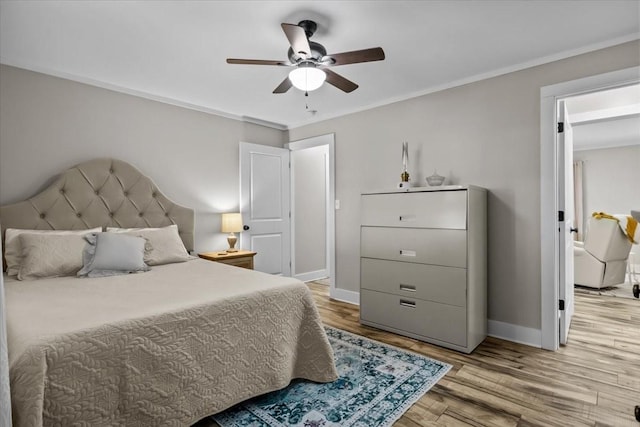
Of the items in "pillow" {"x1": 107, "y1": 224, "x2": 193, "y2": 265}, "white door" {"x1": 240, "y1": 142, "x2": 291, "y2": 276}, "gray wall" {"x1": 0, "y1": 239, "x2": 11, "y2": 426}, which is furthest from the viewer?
"white door" {"x1": 240, "y1": 142, "x2": 291, "y2": 276}

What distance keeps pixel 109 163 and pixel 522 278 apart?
12.4 feet

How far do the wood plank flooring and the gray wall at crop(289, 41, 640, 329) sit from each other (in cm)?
40

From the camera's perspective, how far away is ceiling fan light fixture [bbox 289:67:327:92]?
213cm

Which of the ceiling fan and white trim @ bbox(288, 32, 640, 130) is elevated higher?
white trim @ bbox(288, 32, 640, 130)

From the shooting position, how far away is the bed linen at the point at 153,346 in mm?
1244

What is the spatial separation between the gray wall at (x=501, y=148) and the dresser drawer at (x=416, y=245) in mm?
547

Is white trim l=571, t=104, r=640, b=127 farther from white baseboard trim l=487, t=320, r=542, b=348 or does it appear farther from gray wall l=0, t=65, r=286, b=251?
gray wall l=0, t=65, r=286, b=251

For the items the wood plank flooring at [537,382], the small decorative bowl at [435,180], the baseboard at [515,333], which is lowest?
the wood plank flooring at [537,382]

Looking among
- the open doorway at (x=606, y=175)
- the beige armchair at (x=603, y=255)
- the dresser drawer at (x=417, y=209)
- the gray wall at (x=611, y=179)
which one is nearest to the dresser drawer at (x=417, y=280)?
the dresser drawer at (x=417, y=209)

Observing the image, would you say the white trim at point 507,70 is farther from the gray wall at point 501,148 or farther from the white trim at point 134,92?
the white trim at point 134,92

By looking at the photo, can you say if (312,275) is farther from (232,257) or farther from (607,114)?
(607,114)

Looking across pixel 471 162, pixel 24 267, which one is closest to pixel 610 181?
pixel 471 162

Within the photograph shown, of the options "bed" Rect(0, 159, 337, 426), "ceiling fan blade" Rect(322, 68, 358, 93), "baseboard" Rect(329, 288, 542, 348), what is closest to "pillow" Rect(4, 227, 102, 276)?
"bed" Rect(0, 159, 337, 426)

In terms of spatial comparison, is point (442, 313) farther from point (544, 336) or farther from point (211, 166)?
point (211, 166)
